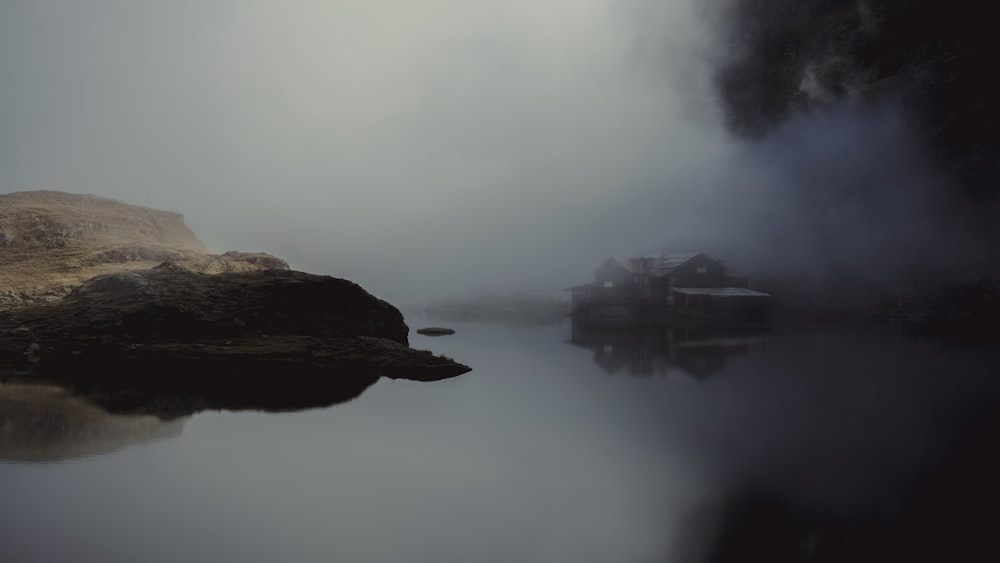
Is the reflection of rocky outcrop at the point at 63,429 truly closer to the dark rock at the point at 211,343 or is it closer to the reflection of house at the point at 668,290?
the dark rock at the point at 211,343

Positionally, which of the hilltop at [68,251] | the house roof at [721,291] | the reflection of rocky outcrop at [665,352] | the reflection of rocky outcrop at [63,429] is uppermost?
the hilltop at [68,251]

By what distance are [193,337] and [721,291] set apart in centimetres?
7485

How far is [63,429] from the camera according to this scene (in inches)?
598

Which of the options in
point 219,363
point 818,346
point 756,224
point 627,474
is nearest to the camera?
point 627,474

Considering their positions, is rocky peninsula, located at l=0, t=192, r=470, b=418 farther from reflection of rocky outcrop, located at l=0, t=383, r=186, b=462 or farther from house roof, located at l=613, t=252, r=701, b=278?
house roof, located at l=613, t=252, r=701, b=278

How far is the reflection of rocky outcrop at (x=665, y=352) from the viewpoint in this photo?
29.7 m

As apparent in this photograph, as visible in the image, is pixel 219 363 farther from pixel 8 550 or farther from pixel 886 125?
pixel 886 125

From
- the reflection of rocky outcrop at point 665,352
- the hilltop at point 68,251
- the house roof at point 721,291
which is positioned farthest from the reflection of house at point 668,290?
the hilltop at point 68,251

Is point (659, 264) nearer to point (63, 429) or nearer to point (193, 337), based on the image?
point (193, 337)

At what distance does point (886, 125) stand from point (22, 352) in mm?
112005

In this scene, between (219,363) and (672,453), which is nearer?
(672,453)

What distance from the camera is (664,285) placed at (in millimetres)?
89438

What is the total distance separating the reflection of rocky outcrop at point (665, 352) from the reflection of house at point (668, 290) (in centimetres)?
2901

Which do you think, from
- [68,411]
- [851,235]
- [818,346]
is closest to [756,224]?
[851,235]
